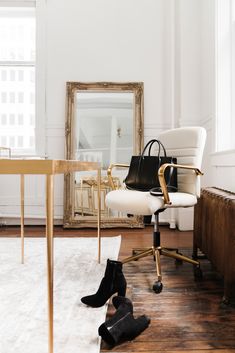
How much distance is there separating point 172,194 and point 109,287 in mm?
778

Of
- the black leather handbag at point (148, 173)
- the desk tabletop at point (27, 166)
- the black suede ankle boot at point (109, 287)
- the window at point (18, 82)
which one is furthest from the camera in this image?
the window at point (18, 82)

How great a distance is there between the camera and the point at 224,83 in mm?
2887

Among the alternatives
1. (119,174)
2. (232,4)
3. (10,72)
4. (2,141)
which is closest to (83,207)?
(119,174)

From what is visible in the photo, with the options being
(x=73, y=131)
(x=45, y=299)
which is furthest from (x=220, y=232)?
(x=73, y=131)

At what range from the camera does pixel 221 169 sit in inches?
108

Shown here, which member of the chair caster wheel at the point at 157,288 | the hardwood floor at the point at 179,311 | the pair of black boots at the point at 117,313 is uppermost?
the pair of black boots at the point at 117,313

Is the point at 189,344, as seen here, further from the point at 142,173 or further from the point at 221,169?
the point at 221,169

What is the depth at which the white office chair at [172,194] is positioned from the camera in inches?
75.0

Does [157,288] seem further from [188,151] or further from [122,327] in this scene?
[188,151]

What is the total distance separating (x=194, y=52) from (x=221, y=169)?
4.93ft

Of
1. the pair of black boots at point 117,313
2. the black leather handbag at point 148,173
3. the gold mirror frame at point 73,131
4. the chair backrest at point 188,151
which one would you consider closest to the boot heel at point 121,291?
the pair of black boots at point 117,313

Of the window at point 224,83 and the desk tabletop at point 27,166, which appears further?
the window at point 224,83

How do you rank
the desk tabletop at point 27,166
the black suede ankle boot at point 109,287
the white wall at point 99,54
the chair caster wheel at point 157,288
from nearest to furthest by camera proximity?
the desk tabletop at point 27,166
the black suede ankle boot at point 109,287
the chair caster wheel at point 157,288
the white wall at point 99,54

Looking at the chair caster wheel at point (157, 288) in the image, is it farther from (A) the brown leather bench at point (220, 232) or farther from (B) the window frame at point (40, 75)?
(B) the window frame at point (40, 75)
